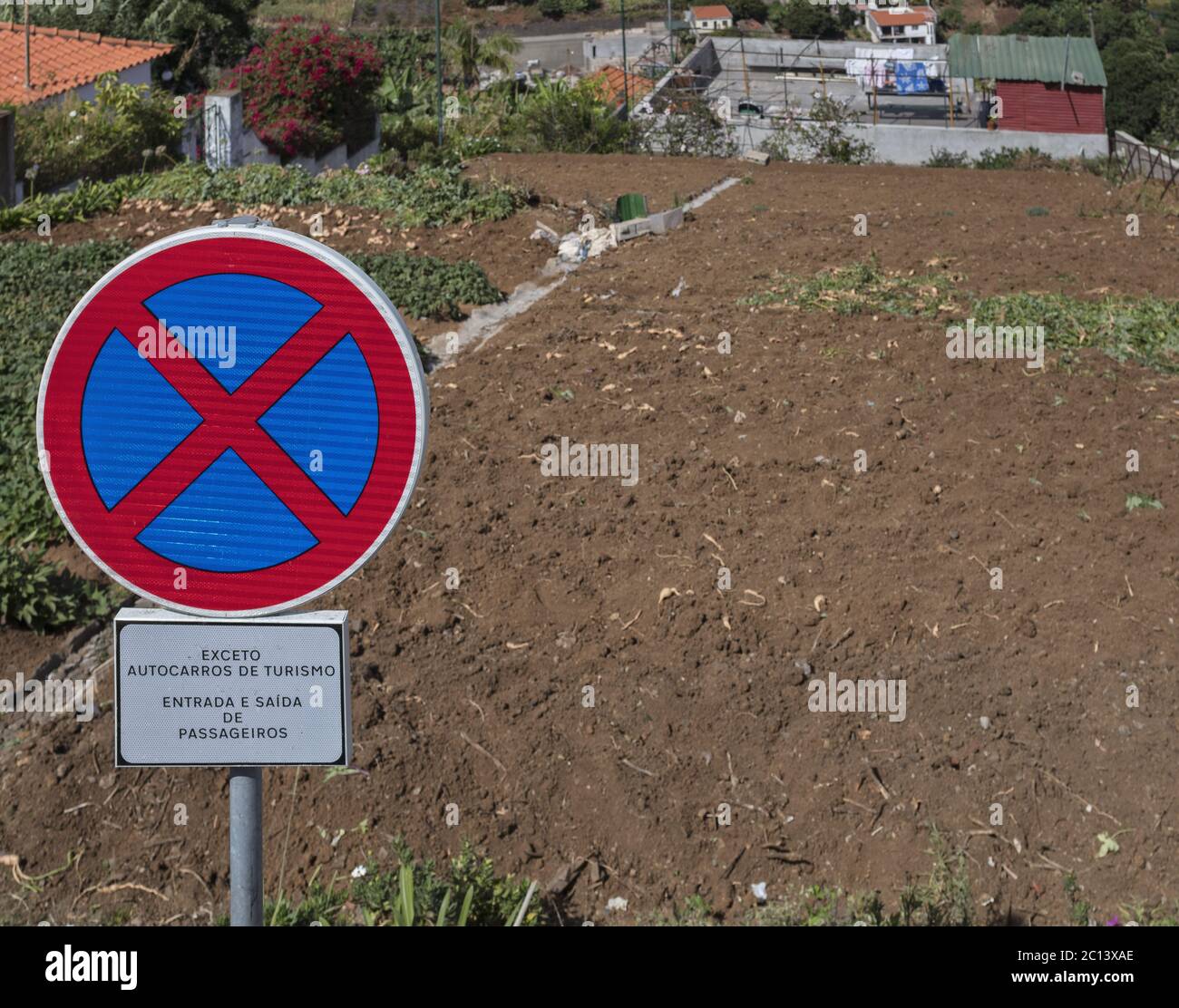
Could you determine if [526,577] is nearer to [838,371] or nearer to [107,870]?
[107,870]

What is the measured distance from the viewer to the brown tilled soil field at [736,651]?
190 inches

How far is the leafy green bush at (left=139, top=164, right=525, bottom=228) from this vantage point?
15375 mm

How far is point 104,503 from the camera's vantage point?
95.0 inches

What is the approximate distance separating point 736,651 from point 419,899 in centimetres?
250

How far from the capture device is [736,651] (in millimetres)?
6121

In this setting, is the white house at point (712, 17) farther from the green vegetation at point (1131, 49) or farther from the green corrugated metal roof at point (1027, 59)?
the green corrugated metal roof at point (1027, 59)

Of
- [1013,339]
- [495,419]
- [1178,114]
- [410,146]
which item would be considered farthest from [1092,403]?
[1178,114]

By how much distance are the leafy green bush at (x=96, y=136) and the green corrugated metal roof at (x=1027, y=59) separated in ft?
64.4

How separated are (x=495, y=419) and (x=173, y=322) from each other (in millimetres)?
6466

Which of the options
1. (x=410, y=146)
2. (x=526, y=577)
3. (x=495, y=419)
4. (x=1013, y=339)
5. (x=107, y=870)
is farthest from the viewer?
(x=410, y=146)

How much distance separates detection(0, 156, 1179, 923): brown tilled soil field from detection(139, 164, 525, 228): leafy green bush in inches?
198

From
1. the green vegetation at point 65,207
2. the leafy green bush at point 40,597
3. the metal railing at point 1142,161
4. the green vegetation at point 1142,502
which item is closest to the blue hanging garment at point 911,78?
the metal railing at point 1142,161

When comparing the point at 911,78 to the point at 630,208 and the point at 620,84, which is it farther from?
the point at 630,208

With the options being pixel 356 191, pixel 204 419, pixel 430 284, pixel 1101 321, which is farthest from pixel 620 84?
pixel 204 419
